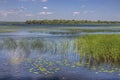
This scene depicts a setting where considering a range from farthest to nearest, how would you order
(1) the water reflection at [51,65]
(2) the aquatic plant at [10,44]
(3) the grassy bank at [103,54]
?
(2) the aquatic plant at [10,44] → (3) the grassy bank at [103,54] → (1) the water reflection at [51,65]

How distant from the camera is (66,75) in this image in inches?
551

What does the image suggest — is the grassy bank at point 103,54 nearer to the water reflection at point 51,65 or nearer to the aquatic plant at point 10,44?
the water reflection at point 51,65

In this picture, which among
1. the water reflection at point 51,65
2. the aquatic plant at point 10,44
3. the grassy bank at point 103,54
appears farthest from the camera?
the aquatic plant at point 10,44

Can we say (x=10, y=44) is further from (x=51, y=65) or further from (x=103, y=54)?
(x=51, y=65)

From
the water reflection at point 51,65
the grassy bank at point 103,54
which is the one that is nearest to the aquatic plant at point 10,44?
the water reflection at point 51,65

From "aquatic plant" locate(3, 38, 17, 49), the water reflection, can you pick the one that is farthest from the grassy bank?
"aquatic plant" locate(3, 38, 17, 49)

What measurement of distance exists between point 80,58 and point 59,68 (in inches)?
141

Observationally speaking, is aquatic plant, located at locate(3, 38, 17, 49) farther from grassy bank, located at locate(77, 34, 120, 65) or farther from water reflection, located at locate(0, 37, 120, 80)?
grassy bank, located at locate(77, 34, 120, 65)

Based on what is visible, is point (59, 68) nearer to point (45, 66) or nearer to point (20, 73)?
point (45, 66)

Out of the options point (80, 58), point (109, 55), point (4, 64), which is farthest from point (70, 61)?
point (4, 64)

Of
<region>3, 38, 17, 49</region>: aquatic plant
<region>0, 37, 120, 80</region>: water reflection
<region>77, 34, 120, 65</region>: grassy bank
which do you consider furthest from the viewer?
<region>3, 38, 17, 49</region>: aquatic plant

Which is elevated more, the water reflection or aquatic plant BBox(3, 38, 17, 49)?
the water reflection

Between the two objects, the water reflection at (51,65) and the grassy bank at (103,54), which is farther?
the grassy bank at (103,54)

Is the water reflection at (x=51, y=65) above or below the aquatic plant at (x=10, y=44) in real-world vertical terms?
above
